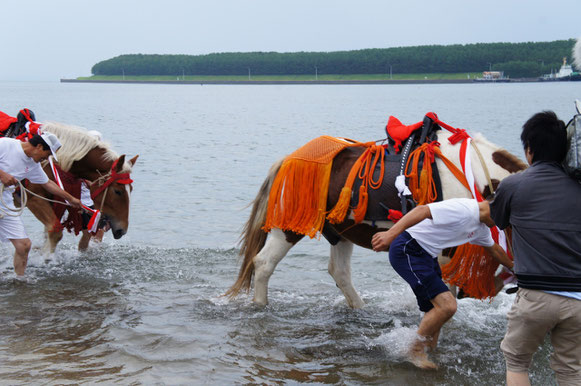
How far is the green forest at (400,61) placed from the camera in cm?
14838

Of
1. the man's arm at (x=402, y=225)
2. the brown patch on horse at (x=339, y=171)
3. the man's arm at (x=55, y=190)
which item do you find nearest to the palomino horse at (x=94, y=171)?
the man's arm at (x=55, y=190)

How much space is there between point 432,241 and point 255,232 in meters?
2.59

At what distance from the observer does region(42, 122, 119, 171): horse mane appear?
8.25m

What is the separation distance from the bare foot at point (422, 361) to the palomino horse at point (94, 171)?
14.1ft

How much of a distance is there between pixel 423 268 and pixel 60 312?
4.13 metres

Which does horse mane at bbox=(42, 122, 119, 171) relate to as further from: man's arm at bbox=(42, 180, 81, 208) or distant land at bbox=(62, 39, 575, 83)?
distant land at bbox=(62, 39, 575, 83)

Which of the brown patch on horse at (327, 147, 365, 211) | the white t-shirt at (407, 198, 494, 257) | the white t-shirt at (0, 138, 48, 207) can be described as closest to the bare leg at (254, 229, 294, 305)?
the brown patch on horse at (327, 147, 365, 211)

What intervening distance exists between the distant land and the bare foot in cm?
14733

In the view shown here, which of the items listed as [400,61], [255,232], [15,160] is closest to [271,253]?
[255,232]

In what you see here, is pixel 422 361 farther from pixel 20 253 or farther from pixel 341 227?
pixel 20 253

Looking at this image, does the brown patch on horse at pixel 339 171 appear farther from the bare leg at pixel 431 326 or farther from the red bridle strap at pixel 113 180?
the red bridle strap at pixel 113 180

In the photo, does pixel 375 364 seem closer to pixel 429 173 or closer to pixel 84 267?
pixel 429 173

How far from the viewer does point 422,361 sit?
218 inches

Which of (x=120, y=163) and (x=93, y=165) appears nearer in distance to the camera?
(x=120, y=163)
